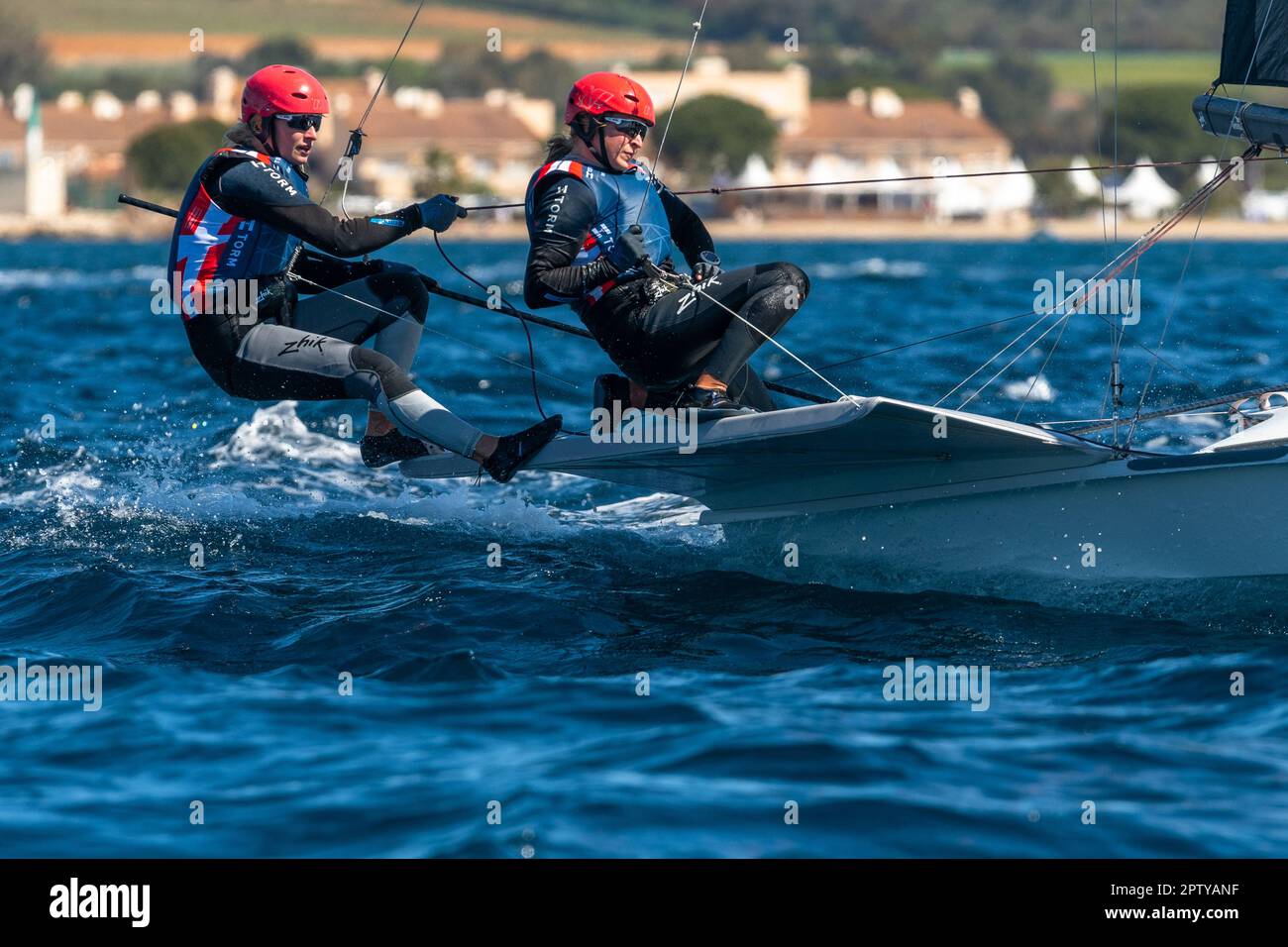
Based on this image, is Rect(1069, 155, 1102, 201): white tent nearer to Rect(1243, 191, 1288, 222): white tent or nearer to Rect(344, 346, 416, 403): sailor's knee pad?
Rect(1243, 191, 1288, 222): white tent

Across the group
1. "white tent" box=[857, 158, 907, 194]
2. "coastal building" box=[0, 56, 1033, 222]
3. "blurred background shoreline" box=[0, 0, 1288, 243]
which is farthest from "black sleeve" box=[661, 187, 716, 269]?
"white tent" box=[857, 158, 907, 194]

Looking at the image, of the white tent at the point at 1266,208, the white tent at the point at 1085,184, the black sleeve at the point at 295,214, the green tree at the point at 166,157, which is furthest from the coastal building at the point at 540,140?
the black sleeve at the point at 295,214

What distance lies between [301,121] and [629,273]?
1277 millimetres

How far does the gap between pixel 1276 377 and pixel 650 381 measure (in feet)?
20.7

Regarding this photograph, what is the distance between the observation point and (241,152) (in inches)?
245

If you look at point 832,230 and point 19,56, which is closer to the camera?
point 832,230

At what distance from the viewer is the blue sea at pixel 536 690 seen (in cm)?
410

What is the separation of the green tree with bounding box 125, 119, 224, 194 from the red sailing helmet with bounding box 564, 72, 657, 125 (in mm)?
91211

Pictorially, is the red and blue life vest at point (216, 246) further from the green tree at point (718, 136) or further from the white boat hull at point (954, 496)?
the green tree at point (718, 136)

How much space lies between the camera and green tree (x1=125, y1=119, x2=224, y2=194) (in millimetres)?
94812

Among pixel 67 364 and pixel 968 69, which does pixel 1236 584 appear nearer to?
pixel 67 364

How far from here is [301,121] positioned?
632 centimetres

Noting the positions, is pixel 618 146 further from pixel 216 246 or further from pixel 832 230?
pixel 832 230

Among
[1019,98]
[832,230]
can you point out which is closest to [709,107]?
[832,230]
